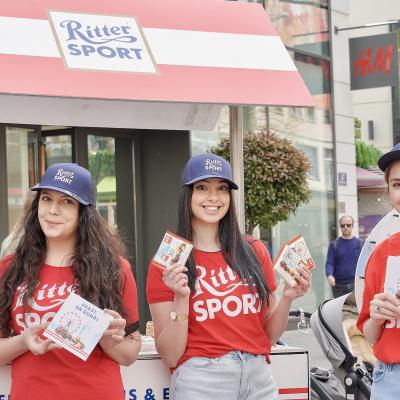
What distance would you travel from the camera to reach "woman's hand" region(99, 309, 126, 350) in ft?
10.9

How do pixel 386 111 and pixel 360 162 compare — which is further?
pixel 386 111

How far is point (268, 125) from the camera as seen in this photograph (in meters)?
14.3

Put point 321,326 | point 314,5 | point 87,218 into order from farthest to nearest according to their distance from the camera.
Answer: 1. point 314,5
2. point 321,326
3. point 87,218

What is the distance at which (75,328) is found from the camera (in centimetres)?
326

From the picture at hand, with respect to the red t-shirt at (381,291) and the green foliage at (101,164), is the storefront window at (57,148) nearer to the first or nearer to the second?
the green foliage at (101,164)

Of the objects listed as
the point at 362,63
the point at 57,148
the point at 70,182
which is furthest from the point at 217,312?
the point at 362,63

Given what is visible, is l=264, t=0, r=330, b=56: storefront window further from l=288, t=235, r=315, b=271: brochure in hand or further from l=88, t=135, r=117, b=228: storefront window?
l=288, t=235, r=315, b=271: brochure in hand

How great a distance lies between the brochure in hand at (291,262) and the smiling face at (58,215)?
906 mm

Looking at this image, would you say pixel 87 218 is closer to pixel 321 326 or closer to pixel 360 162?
pixel 321 326

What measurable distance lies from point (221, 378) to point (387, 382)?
0.74m

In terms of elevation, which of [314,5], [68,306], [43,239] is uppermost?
[314,5]

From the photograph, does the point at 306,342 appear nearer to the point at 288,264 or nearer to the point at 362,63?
the point at 362,63

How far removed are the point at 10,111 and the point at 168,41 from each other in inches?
51.6

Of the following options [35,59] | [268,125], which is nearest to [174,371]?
[35,59]
